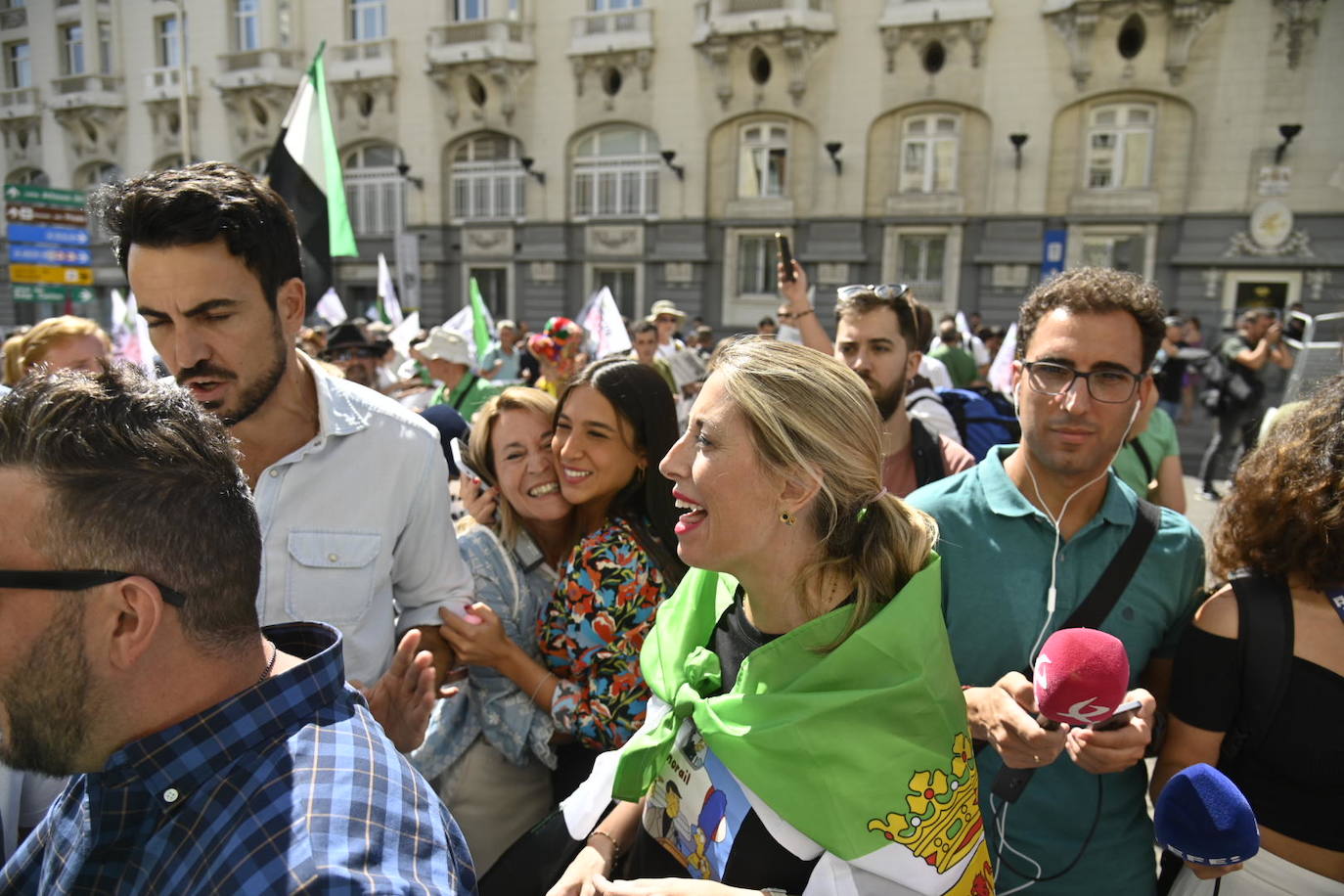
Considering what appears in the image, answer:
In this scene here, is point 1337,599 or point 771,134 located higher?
point 771,134

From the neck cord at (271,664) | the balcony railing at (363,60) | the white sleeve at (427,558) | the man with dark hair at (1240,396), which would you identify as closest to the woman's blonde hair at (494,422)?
the white sleeve at (427,558)

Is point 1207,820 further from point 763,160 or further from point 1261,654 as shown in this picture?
point 763,160

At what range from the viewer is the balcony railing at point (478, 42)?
71.0 feet

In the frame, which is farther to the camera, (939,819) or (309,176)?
(309,176)

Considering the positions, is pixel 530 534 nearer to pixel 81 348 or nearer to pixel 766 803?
pixel 766 803

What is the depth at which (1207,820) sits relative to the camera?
55.1 inches

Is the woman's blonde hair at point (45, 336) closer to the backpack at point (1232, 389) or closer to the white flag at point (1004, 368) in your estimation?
the white flag at point (1004, 368)

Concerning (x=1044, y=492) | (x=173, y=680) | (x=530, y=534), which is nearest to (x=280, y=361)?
(x=530, y=534)

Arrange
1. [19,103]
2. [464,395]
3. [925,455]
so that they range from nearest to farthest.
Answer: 1. [925,455]
2. [464,395]
3. [19,103]

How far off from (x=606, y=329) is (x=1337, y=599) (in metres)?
7.10

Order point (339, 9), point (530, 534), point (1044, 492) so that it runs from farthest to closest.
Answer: point (339, 9) < point (530, 534) < point (1044, 492)

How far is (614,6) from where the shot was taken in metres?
21.7

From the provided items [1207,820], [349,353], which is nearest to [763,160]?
[349,353]

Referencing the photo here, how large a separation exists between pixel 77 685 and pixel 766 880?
1.09 meters
